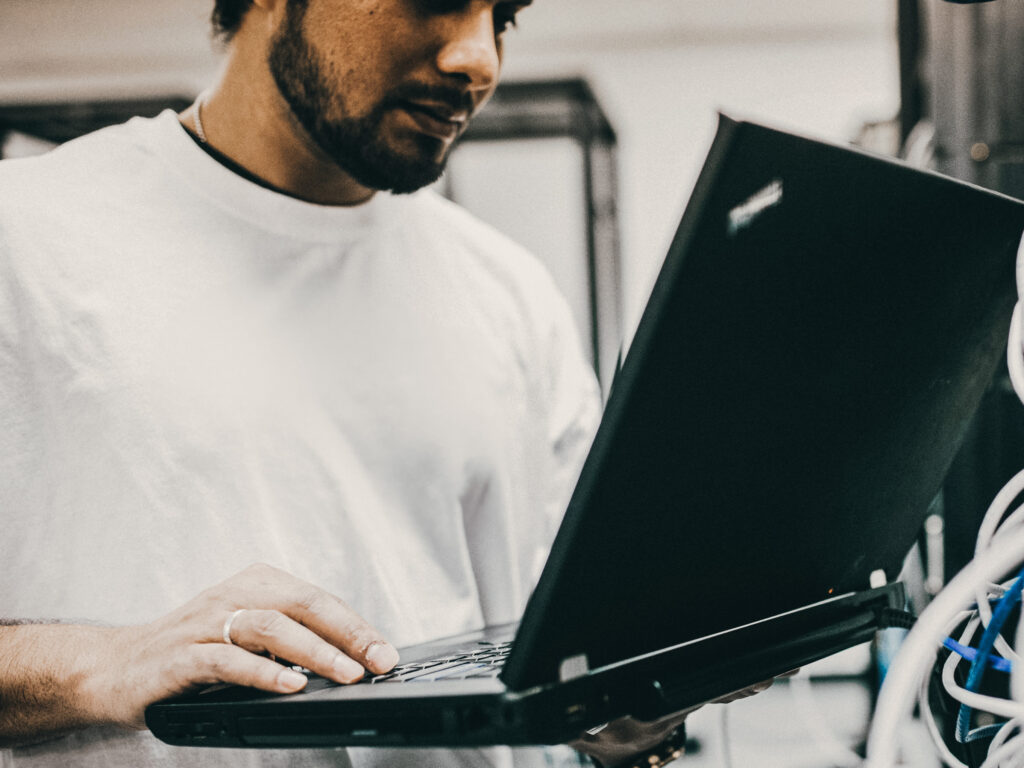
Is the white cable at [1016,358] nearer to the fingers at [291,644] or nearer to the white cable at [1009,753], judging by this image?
the white cable at [1009,753]

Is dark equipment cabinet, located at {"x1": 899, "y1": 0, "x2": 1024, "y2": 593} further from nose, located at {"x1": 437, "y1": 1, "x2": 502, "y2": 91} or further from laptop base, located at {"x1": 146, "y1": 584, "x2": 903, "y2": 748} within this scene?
nose, located at {"x1": 437, "y1": 1, "x2": 502, "y2": 91}

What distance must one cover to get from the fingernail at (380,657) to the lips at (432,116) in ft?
1.57

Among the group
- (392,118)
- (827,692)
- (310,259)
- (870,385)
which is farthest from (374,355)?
(827,692)

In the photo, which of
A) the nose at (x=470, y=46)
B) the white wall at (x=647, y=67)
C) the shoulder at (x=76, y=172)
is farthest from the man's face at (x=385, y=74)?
the white wall at (x=647, y=67)

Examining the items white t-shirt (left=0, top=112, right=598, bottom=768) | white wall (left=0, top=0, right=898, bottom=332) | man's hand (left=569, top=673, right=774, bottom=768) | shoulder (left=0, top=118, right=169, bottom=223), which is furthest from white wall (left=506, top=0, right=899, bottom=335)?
man's hand (left=569, top=673, right=774, bottom=768)

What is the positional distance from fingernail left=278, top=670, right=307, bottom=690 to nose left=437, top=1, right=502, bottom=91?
52 cm

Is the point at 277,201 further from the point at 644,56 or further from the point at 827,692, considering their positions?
the point at 644,56

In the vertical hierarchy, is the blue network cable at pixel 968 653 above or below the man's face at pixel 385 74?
below

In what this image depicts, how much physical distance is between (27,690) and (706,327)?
50 cm

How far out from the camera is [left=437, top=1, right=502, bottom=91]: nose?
745mm

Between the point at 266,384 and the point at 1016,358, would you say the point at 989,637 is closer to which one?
the point at 1016,358

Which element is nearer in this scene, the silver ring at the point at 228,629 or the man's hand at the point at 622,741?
the silver ring at the point at 228,629

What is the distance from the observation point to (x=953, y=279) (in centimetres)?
45

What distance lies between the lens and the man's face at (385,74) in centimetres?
75
